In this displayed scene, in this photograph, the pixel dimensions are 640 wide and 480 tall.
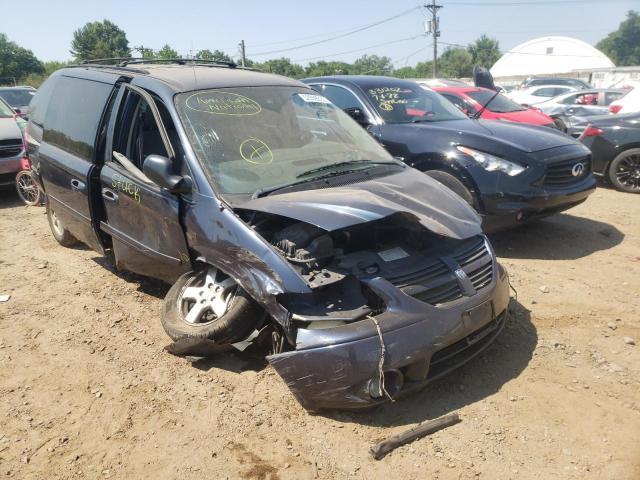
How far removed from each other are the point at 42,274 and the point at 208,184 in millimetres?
2838

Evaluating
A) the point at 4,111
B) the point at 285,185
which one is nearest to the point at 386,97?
the point at 285,185

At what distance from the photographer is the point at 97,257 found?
545 centimetres

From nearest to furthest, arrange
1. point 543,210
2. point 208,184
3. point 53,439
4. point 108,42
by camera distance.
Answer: point 53,439, point 208,184, point 543,210, point 108,42

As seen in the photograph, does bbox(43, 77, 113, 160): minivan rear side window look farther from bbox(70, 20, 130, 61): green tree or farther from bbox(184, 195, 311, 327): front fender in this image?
bbox(70, 20, 130, 61): green tree

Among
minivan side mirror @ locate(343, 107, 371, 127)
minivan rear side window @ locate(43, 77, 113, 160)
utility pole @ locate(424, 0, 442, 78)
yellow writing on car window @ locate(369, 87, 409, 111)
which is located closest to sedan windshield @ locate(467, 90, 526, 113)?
yellow writing on car window @ locate(369, 87, 409, 111)

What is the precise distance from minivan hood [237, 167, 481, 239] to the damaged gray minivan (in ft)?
0.04

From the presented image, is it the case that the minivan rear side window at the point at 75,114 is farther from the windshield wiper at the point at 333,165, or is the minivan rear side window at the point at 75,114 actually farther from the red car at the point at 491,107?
the red car at the point at 491,107

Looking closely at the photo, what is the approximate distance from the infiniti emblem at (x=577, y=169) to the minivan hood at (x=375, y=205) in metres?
2.33

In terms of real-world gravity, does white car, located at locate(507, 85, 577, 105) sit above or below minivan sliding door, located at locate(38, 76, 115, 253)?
below

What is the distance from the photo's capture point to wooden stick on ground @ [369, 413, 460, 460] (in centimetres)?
254

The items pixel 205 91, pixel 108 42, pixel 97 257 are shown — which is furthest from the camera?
pixel 108 42

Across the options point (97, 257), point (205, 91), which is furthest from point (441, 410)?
point (97, 257)

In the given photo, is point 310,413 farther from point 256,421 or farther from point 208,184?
point 208,184

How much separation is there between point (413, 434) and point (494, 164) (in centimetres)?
322
